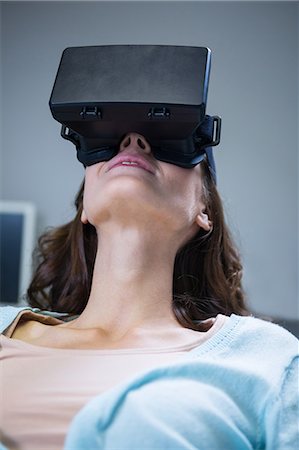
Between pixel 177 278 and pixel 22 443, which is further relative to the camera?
pixel 177 278

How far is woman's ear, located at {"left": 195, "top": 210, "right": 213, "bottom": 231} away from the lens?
1147mm

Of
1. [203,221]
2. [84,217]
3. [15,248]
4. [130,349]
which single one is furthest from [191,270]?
[15,248]

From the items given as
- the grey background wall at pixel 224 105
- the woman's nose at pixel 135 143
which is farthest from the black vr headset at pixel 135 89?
the grey background wall at pixel 224 105

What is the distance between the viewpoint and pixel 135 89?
2.97 feet

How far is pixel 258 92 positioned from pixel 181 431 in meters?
1.47

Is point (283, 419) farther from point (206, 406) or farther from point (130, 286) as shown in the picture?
point (130, 286)

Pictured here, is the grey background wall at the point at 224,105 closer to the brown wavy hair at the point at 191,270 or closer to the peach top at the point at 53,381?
the brown wavy hair at the point at 191,270

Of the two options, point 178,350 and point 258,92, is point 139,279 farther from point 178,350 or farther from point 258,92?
point 258,92

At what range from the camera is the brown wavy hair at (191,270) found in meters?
1.19

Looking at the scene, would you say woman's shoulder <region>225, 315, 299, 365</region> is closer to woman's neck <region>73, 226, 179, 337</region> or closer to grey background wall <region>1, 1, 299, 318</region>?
woman's neck <region>73, 226, 179, 337</region>

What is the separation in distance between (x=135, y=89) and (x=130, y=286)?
31cm

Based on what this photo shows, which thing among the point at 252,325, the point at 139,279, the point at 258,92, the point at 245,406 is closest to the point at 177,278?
the point at 139,279

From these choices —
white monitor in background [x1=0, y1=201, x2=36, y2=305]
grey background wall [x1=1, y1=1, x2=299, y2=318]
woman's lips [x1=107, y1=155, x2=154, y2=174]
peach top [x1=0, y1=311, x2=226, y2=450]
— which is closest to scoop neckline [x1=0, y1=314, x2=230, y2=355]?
peach top [x1=0, y1=311, x2=226, y2=450]

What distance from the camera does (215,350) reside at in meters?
0.91
